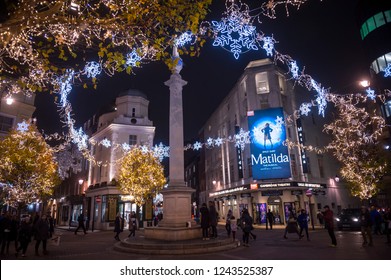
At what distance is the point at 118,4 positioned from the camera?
24.1ft

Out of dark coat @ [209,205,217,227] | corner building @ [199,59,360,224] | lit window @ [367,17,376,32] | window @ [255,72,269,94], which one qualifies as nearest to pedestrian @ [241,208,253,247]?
dark coat @ [209,205,217,227]

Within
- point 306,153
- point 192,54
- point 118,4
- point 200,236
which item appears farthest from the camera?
point 306,153

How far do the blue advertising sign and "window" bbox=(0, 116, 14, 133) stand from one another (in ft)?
91.8

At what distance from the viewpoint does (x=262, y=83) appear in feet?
110

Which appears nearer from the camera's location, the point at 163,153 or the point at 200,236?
the point at 200,236

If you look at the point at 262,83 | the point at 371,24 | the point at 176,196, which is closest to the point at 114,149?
the point at 262,83

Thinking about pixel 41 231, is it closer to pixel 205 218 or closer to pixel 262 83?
pixel 205 218

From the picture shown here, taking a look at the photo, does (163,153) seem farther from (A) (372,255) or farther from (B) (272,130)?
(A) (372,255)

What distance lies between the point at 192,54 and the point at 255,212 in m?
26.6

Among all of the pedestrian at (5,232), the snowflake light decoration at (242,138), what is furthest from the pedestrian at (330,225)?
the snowflake light decoration at (242,138)

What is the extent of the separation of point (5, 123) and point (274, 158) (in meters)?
31.0

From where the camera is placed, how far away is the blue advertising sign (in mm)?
30250

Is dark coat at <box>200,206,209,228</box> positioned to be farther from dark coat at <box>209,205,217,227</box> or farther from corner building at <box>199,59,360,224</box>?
corner building at <box>199,59,360,224</box>

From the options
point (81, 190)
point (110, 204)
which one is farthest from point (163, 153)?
point (81, 190)
